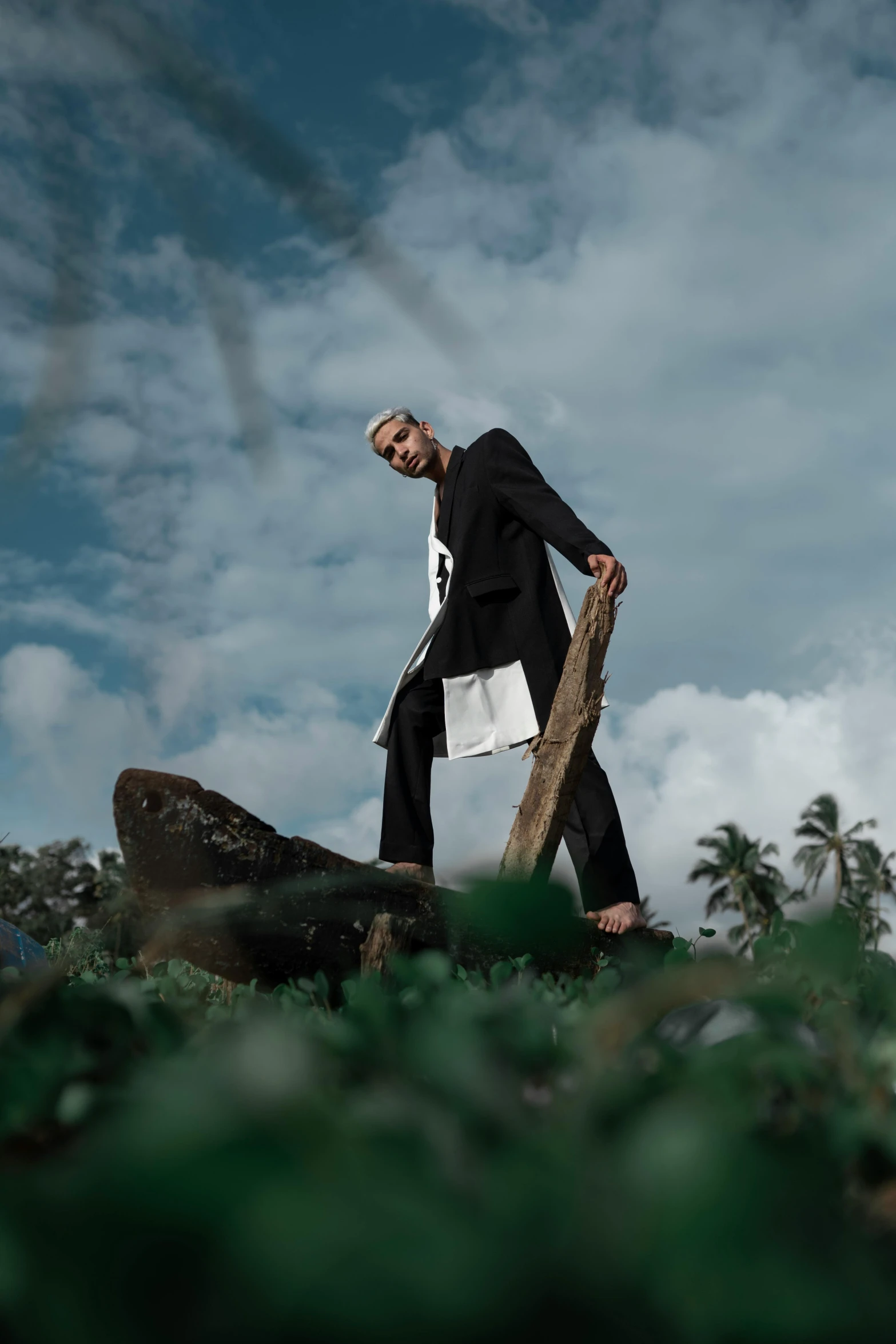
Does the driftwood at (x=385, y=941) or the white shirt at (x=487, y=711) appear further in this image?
the white shirt at (x=487, y=711)

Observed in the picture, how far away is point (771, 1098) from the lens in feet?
2.91

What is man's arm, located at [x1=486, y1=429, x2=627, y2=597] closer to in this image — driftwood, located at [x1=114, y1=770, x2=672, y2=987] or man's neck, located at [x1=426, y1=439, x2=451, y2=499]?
man's neck, located at [x1=426, y1=439, x2=451, y2=499]

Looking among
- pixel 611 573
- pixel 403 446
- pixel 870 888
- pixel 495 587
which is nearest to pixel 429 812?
pixel 495 587

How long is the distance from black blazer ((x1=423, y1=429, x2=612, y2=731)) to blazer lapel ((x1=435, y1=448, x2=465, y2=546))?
1 centimetres

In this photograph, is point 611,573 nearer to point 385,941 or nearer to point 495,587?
point 495,587

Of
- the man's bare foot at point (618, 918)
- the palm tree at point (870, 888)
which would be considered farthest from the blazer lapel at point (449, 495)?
the palm tree at point (870, 888)

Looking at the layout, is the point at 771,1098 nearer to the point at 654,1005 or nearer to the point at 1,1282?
the point at 654,1005

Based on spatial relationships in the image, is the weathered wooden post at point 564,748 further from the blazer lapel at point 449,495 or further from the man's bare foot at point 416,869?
the blazer lapel at point 449,495

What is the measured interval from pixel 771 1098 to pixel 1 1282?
665 mm

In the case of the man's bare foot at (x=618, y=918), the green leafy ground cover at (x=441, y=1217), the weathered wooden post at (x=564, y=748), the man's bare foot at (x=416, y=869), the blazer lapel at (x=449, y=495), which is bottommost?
the green leafy ground cover at (x=441, y=1217)

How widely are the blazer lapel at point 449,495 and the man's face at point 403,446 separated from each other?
6.0 inches

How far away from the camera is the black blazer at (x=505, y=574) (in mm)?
4703

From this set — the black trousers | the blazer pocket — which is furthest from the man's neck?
the black trousers

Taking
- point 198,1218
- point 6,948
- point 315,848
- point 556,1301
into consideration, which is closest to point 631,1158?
point 556,1301
